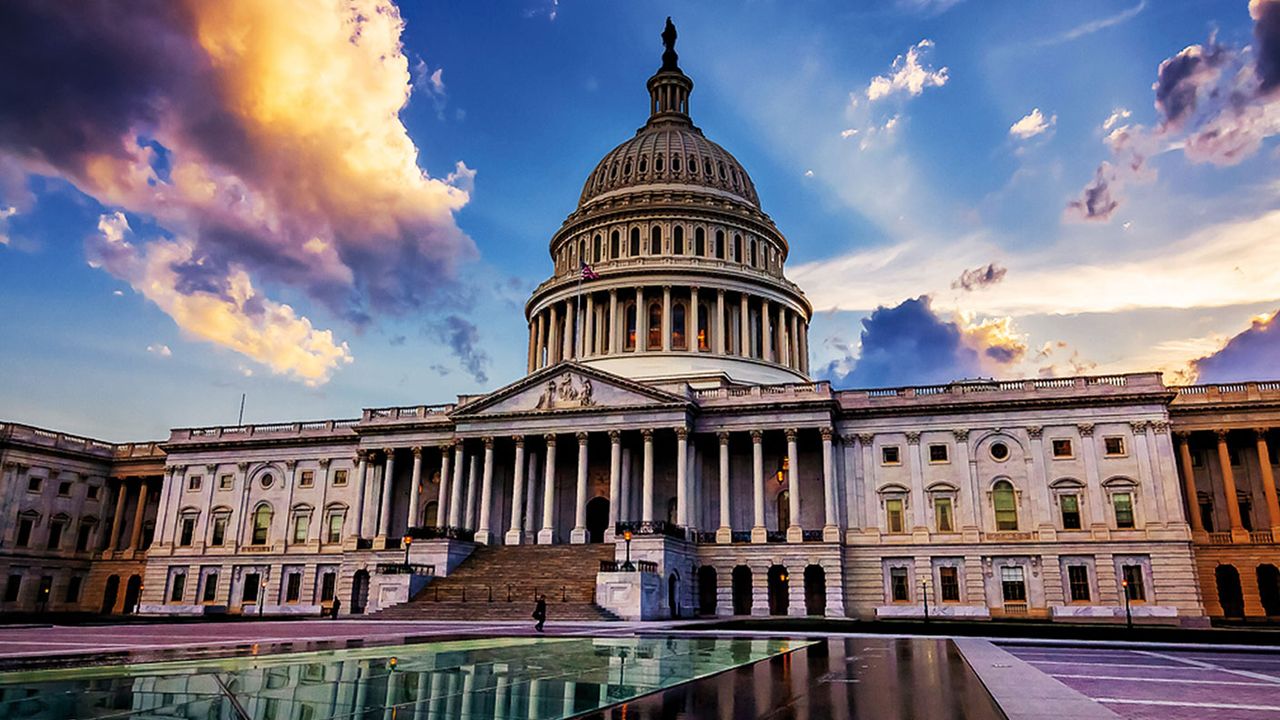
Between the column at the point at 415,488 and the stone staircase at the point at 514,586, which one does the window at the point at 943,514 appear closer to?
the stone staircase at the point at 514,586

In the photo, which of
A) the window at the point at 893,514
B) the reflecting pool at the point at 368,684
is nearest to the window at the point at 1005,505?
the window at the point at 893,514

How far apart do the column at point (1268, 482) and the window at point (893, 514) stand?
21631 millimetres

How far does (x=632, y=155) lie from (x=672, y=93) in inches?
585

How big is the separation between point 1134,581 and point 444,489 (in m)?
44.7

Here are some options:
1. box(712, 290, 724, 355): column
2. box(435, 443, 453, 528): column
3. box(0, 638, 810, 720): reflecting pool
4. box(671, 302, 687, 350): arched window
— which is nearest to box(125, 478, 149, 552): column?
box(435, 443, 453, 528): column

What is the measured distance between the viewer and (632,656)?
65.3 ft

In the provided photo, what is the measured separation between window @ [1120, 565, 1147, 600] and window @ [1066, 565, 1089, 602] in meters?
1.99

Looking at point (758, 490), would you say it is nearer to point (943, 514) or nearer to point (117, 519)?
point (943, 514)

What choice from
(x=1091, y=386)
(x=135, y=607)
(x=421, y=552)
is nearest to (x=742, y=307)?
(x=1091, y=386)

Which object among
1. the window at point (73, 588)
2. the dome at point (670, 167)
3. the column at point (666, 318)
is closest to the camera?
the window at point (73, 588)

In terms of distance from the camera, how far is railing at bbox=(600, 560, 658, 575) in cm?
4481

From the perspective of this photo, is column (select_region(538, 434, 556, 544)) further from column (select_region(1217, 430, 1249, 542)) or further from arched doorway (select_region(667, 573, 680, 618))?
column (select_region(1217, 430, 1249, 542))

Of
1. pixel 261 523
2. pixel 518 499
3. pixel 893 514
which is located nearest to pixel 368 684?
pixel 518 499

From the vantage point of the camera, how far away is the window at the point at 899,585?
5406 centimetres
